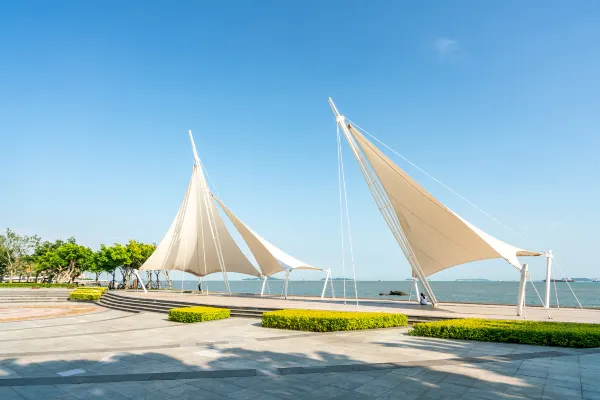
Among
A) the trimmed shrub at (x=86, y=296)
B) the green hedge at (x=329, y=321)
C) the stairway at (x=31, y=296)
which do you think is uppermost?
the green hedge at (x=329, y=321)

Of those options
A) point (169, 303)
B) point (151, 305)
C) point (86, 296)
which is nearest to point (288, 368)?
point (169, 303)

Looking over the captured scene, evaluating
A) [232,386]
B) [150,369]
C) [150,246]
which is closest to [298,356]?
[232,386]

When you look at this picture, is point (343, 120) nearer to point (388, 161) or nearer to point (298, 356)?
point (388, 161)

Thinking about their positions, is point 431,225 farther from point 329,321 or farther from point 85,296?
point 85,296

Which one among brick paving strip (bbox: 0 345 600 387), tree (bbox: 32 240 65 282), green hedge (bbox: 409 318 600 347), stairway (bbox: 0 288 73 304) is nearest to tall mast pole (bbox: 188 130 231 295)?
stairway (bbox: 0 288 73 304)

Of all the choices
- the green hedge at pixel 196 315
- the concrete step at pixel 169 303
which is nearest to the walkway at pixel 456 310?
the concrete step at pixel 169 303

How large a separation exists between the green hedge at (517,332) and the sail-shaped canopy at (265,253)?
17.2 m

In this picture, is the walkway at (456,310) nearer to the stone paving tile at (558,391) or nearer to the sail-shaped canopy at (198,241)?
the stone paving tile at (558,391)

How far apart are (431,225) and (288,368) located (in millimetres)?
13841

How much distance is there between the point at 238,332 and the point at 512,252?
14084mm

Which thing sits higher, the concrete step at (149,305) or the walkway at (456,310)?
the walkway at (456,310)

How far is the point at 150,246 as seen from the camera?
48.5 m

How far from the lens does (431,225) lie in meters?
20.1

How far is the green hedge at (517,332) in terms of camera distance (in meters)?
10.6
